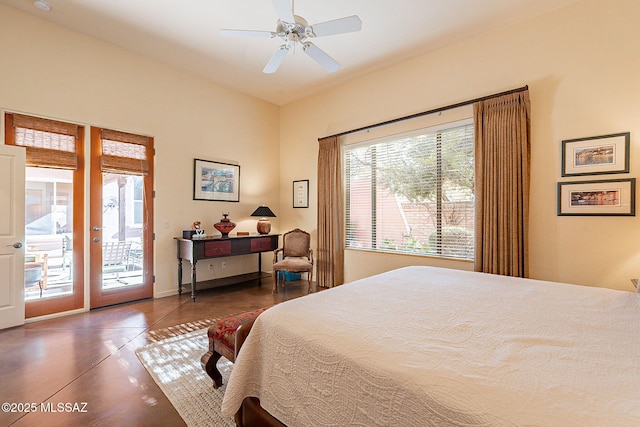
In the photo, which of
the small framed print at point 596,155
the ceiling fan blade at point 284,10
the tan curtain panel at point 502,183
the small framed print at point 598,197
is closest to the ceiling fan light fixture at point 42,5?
the ceiling fan blade at point 284,10

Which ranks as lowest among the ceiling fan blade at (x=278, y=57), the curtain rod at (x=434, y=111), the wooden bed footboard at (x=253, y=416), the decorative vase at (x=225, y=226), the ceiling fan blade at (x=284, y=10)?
the wooden bed footboard at (x=253, y=416)

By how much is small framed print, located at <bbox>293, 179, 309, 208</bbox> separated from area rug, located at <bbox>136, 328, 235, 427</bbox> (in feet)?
9.90

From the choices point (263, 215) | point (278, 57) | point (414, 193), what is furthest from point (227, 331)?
point (263, 215)

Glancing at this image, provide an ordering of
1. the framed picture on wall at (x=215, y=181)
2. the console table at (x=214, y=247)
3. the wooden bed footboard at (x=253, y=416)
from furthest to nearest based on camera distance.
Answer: the framed picture on wall at (x=215, y=181) → the console table at (x=214, y=247) → the wooden bed footboard at (x=253, y=416)

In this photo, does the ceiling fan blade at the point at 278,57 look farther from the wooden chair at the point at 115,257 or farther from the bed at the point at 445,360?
the wooden chair at the point at 115,257

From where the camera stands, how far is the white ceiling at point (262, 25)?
3.08 metres

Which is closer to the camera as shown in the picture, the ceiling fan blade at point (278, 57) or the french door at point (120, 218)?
the ceiling fan blade at point (278, 57)

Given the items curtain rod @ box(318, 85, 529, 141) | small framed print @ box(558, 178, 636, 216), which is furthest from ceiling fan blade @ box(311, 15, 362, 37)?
small framed print @ box(558, 178, 636, 216)

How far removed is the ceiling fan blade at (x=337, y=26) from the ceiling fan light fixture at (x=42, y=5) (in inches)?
116

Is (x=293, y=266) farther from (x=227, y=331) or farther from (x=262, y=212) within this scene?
(x=227, y=331)

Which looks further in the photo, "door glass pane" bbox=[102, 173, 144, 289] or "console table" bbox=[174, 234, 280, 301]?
"console table" bbox=[174, 234, 280, 301]

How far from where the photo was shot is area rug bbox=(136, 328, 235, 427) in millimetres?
1829

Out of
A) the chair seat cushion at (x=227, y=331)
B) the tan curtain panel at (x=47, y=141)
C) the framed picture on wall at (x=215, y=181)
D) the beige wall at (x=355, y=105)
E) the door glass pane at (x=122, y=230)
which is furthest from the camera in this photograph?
the framed picture on wall at (x=215, y=181)

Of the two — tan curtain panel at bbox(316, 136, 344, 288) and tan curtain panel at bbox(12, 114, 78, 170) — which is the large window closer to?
tan curtain panel at bbox(316, 136, 344, 288)
